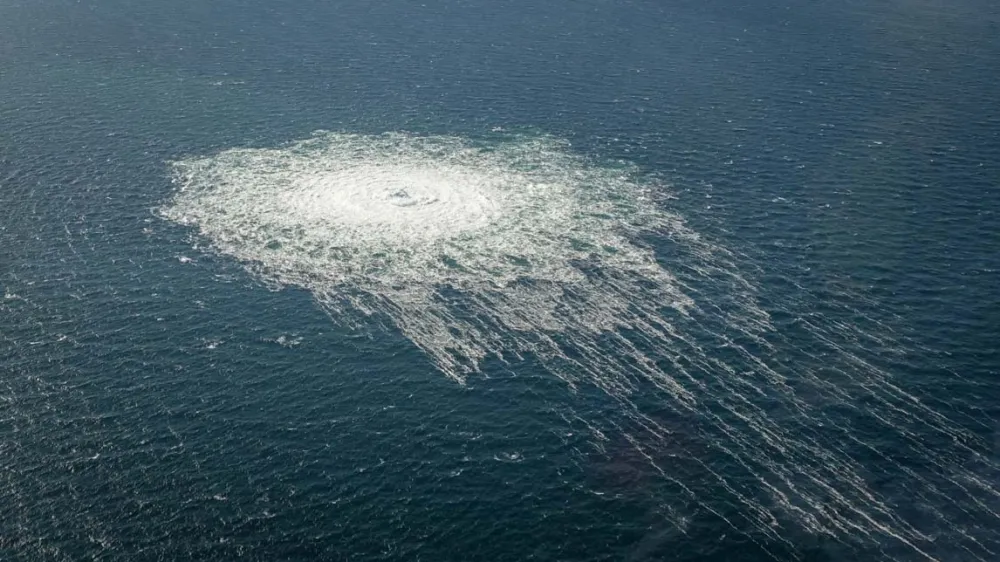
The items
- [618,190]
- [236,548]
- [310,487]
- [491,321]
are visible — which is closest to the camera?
[236,548]

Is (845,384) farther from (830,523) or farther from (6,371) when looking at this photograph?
(6,371)

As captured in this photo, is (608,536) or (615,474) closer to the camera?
(608,536)

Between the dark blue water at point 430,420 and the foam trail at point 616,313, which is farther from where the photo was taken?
the foam trail at point 616,313

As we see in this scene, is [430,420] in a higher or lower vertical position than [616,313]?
lower

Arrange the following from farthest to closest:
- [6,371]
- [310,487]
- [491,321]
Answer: [491,321] → [6,371] → [310,487]

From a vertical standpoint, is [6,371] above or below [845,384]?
below

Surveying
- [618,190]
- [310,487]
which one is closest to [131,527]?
[310,487]

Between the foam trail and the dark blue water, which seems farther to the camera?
the foam trail

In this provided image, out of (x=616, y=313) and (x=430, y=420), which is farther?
(x=616, y=313)
